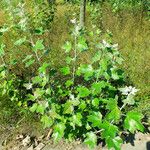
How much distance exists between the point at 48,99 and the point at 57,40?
342cm

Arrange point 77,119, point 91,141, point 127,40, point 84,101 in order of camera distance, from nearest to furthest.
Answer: point 91,141 < point 77,119 < point 84,101 < point 127,40

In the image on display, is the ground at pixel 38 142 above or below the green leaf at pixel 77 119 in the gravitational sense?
below

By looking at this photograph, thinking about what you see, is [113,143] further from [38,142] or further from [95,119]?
[38,142]

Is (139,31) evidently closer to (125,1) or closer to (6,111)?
(125,1)

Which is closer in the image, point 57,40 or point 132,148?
point 132,148

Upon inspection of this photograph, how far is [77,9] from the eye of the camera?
9.48 metres

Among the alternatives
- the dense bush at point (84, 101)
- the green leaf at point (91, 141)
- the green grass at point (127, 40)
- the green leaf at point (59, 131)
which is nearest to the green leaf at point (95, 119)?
the dense bush at point (84, 101)

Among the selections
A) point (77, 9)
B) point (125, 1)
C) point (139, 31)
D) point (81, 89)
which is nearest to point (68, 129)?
point (81, 89)

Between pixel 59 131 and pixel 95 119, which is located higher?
pixel 95 119

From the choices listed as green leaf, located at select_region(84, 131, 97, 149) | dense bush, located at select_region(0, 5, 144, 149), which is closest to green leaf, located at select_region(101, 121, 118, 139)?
dense bush, located at select_region(0, 5, 144, 149)

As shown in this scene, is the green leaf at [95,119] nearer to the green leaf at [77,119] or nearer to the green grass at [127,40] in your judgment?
the green leaf at [77,119]

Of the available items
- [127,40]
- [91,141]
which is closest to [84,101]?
[91,141]

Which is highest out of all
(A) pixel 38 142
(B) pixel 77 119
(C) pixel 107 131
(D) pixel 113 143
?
(C) pixel 107 131

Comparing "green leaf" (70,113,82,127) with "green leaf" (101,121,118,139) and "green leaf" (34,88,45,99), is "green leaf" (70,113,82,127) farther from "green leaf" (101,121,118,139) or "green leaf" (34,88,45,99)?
"green leaf" (101,121,118,139)
